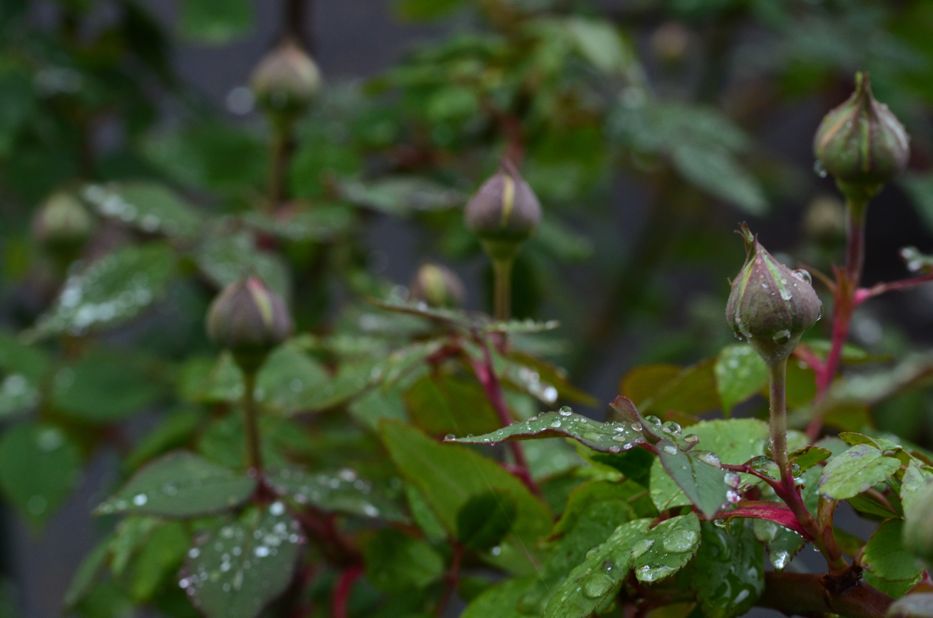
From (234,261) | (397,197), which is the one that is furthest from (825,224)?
(234,261)

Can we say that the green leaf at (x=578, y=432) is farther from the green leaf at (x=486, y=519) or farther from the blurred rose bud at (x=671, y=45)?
the blurred rose bud at (x=671, y=45)

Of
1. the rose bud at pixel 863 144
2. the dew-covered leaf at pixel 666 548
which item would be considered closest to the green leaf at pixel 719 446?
the dew-covered leaf at pixel 666 548

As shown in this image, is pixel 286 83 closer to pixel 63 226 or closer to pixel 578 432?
pixel 63 226

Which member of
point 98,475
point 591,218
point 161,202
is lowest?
point 98,475

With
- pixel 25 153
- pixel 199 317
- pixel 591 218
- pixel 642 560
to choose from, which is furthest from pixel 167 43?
pixel 642 560

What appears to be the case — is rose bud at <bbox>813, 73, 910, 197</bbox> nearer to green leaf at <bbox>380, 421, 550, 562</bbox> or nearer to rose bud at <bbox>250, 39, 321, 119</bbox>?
green leaf at <bbox>380, 421, 550, 562</bbox>

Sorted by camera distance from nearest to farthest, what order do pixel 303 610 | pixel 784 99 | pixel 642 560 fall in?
pixel 642 560, pixel 303 610, pixel 784 99

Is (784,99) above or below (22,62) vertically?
below

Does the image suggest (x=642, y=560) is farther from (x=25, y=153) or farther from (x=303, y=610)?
(x=25, y=153)
